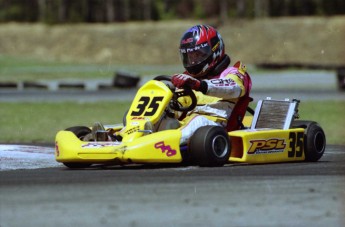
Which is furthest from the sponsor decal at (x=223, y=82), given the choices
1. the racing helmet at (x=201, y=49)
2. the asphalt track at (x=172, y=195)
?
the asphalt track at (x=172, y=195)

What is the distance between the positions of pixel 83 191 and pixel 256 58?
52.5 meters

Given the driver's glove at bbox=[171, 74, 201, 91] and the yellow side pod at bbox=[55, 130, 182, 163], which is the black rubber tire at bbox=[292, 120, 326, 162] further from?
the yellow side pod at bbox=[55, 130, 182, 163]

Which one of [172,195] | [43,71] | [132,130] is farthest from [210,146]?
[43,71]

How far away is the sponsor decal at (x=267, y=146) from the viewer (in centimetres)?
818

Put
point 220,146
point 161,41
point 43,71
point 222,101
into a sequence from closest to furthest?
point 220,146 → point 222,101 → point 43,71 → point 161,41

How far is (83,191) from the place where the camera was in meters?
6.20

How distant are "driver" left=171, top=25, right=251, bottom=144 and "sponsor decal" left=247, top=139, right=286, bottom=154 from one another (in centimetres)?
42

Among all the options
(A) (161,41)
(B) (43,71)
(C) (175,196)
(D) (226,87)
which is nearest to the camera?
(C) (175,196)

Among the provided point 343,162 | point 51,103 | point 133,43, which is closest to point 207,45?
point 343,162

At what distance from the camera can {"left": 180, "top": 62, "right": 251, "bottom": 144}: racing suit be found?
26.8 feet

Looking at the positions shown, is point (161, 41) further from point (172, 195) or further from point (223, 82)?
point (172, 195)

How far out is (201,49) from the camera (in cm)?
862

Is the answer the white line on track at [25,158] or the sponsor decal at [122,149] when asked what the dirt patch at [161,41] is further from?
the sponsor decal at [122,149]

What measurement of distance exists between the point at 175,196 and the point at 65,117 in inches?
477
